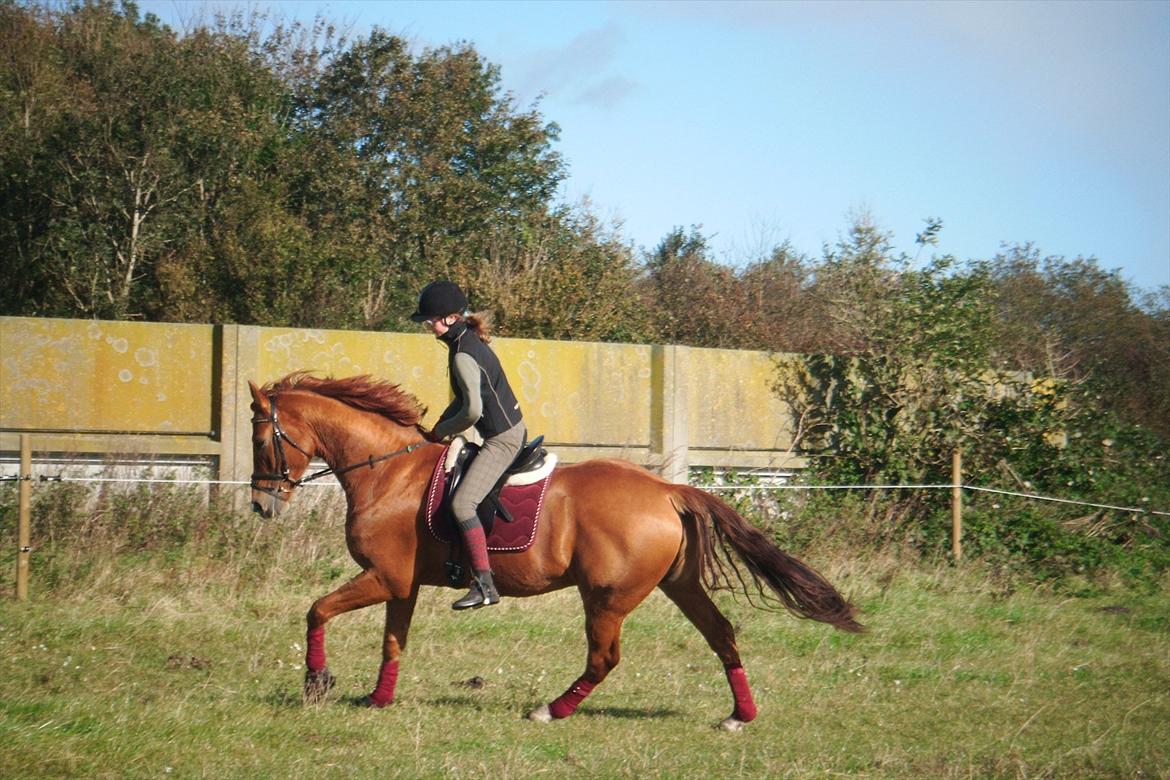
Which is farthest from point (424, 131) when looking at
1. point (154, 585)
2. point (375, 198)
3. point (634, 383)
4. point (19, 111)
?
point (154, 585)

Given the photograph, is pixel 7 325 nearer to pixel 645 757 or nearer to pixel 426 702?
pixel 426 702

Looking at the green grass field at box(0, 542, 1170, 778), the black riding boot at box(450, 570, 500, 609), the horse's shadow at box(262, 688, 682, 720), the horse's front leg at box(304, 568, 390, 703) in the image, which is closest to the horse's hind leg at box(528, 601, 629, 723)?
the green grass field at box(0, 542, 1170, 778)

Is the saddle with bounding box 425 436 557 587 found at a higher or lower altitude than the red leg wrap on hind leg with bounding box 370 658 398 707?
higher

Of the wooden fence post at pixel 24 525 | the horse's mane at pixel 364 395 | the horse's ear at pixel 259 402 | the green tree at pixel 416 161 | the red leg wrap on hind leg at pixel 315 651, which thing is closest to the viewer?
the red leg wrap on hind leg at pixel 315 651

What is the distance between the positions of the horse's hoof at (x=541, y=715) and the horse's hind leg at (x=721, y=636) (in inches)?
41.7

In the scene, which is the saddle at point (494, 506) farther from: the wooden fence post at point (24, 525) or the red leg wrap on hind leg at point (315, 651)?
the wooden fence post at point (24, 525)

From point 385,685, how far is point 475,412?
181 cm

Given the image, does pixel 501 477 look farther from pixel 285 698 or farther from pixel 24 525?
pixel 24 525

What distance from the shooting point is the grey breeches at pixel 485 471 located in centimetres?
696

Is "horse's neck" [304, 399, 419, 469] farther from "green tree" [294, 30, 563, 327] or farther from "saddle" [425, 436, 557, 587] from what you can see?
"green tree" [294, 30, 563, 327]

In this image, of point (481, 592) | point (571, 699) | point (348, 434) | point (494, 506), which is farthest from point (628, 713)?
point (348, 434)

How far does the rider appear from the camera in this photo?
697 centimetres

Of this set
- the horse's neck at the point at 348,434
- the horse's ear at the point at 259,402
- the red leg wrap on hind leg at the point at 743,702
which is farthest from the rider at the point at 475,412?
the red leg wrap on hind leg at the point at 743,702

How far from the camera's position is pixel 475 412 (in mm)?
7016
